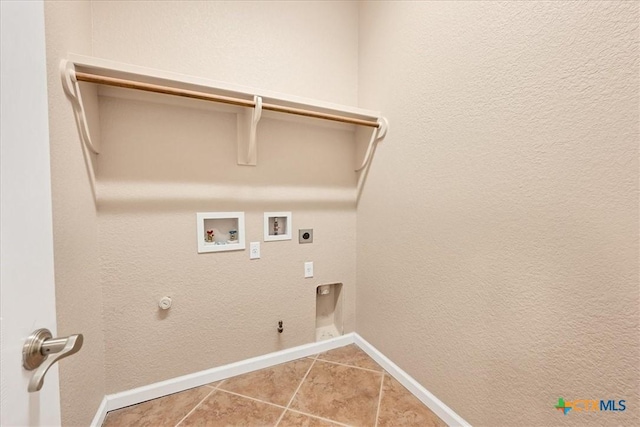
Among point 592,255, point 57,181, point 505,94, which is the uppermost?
point 505,94

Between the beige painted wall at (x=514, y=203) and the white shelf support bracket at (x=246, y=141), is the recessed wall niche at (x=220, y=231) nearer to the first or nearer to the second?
the white shelf support bracket at (x=246, y=141)

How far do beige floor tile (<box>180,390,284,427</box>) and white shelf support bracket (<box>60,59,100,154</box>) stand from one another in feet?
4.74

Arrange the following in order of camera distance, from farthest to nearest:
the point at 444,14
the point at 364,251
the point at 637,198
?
the point at 364,251 < the point at 444,14 < the point at 637,198

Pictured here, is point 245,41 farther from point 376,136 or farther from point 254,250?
point 254,250

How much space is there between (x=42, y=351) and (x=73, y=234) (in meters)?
0.79

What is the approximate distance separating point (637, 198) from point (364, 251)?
132cm

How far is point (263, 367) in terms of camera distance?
1640mm

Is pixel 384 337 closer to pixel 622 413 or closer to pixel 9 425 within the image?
pixel 622 413

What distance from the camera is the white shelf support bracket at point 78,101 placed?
3.12ft

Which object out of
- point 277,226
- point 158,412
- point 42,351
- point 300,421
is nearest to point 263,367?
point 300,421

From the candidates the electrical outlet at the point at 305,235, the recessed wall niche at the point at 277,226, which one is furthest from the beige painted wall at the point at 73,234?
the electrical outlet at the point at 305,235

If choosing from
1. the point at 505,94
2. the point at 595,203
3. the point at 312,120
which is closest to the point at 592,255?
the point at 595,203

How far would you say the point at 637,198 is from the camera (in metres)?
0.69

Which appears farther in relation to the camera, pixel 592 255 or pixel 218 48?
pixel 218 48
